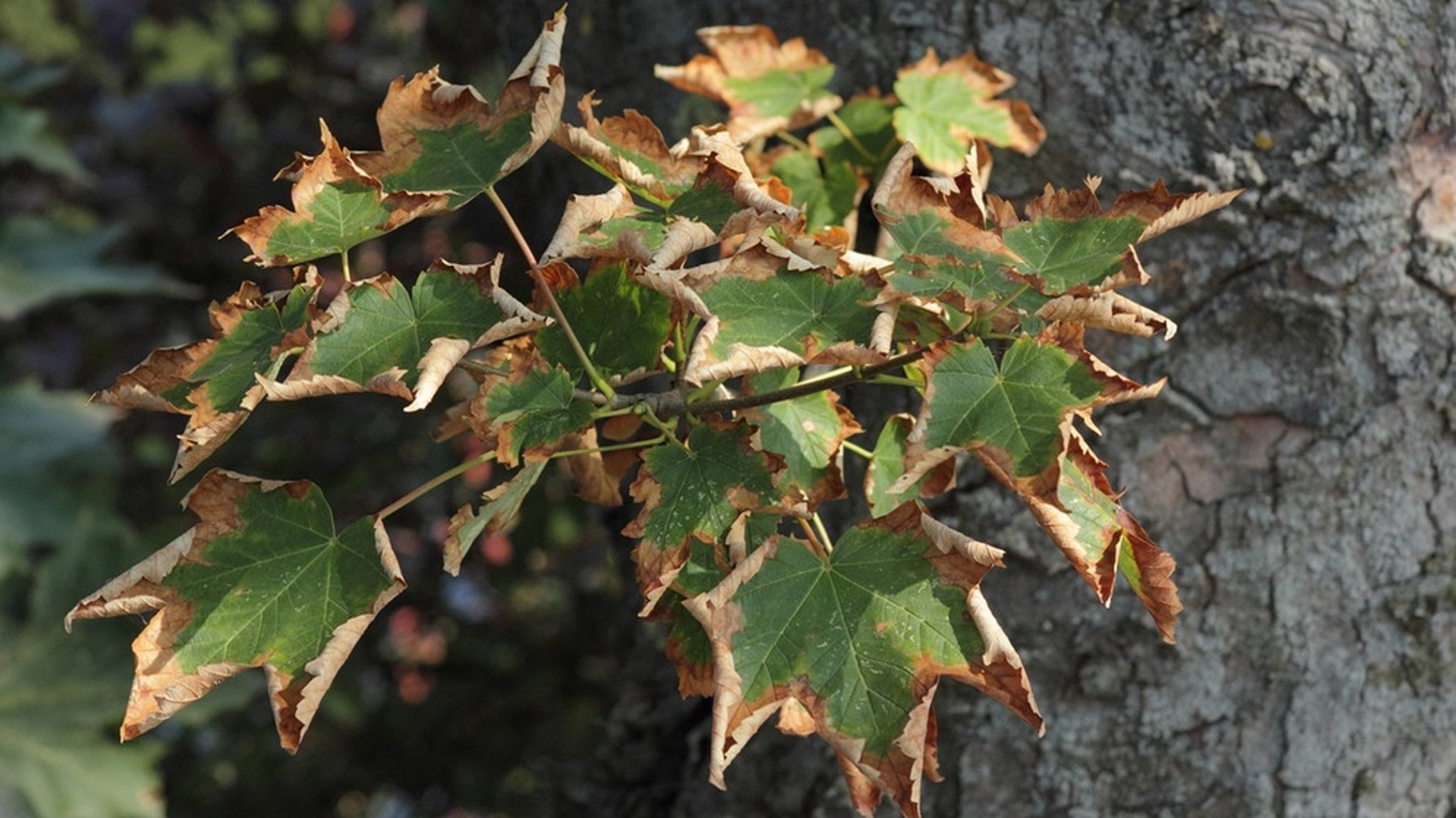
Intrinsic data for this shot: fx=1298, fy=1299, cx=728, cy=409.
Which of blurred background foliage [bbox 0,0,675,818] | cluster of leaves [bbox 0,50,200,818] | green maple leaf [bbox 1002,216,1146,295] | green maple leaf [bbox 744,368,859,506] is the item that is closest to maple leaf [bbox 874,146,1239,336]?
green maple leaf [bbox 1002,216,1146,295]

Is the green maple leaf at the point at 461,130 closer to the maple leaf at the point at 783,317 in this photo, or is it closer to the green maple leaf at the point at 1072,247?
the maple leaf at the point at 783,317

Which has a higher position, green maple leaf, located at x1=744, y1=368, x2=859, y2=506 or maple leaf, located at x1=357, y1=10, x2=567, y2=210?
maple leaf, located at x1=357, y1=10, x2=567, y2=210

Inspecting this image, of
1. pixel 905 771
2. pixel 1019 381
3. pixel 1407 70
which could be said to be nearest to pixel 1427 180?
pixel 1407 70

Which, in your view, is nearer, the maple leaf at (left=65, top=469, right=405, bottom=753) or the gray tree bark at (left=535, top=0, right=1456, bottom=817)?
the maple leaf at (left=65, top=469, right=405, bottom=753)

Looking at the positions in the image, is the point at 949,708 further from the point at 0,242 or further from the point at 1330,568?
the point at 0,242

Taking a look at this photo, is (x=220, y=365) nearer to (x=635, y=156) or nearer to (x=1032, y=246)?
(x=635, y=156)

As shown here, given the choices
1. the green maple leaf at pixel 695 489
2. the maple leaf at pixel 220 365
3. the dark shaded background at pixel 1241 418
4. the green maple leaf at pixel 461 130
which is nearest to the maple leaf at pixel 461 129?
the green maple leaf at pixel 461 130

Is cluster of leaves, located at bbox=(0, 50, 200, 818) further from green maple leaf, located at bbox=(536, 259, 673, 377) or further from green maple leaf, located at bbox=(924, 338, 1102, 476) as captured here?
green maple leaf, located at bbox=(924, 338, 1102, 476)
